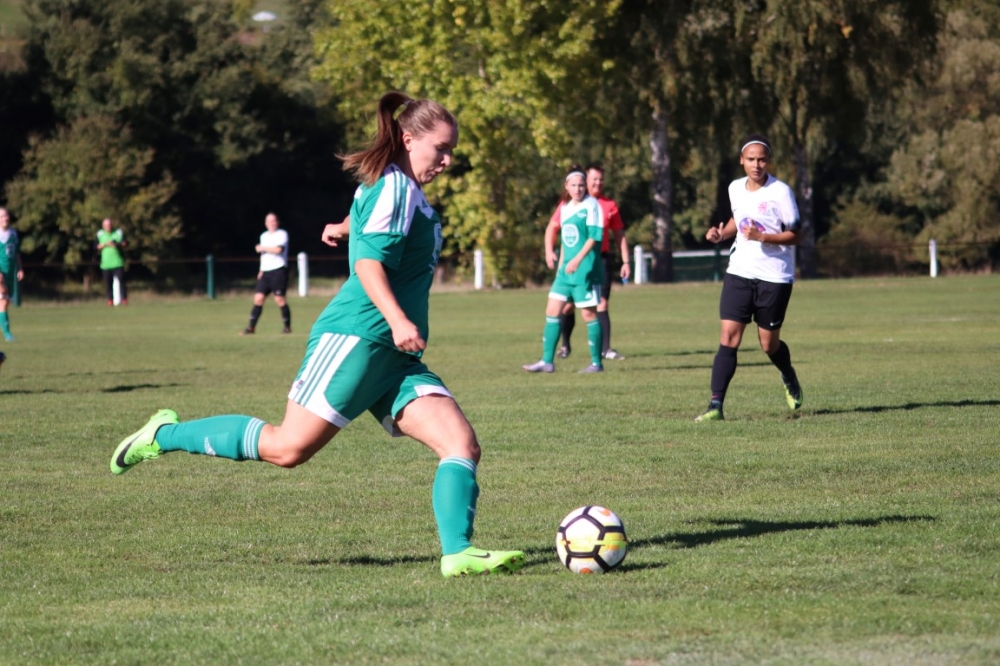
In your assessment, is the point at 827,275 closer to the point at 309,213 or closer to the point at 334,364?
the point at 309,213

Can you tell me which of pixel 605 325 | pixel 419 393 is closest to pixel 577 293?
pixel 605 325

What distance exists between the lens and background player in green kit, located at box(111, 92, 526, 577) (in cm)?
526

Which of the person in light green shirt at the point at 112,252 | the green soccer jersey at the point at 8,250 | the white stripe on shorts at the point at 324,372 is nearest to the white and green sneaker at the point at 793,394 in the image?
the white stripe on shorts at the point at 324,372

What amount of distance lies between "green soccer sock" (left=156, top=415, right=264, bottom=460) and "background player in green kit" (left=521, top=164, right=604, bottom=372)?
8.92 meters

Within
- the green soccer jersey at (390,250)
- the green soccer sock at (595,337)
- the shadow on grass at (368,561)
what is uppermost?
the green soccer jersey at (390,250)

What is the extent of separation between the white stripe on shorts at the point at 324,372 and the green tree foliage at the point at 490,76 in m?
35.2

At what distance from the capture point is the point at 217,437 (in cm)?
569

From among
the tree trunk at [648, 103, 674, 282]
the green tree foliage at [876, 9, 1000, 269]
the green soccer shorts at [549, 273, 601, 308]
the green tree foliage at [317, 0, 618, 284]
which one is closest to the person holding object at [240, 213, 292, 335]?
the green soccer shorts at [549, 273, 601, 308]

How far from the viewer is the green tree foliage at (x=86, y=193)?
46969mm

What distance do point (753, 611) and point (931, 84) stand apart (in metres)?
45.3

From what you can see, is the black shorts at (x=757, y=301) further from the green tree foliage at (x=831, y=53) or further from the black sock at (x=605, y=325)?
the green tree foliage at (x=831, y=53)

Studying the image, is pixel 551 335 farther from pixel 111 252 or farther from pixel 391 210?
pixel 111 252

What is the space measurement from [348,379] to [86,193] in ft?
146

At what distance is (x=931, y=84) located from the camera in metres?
46.8
